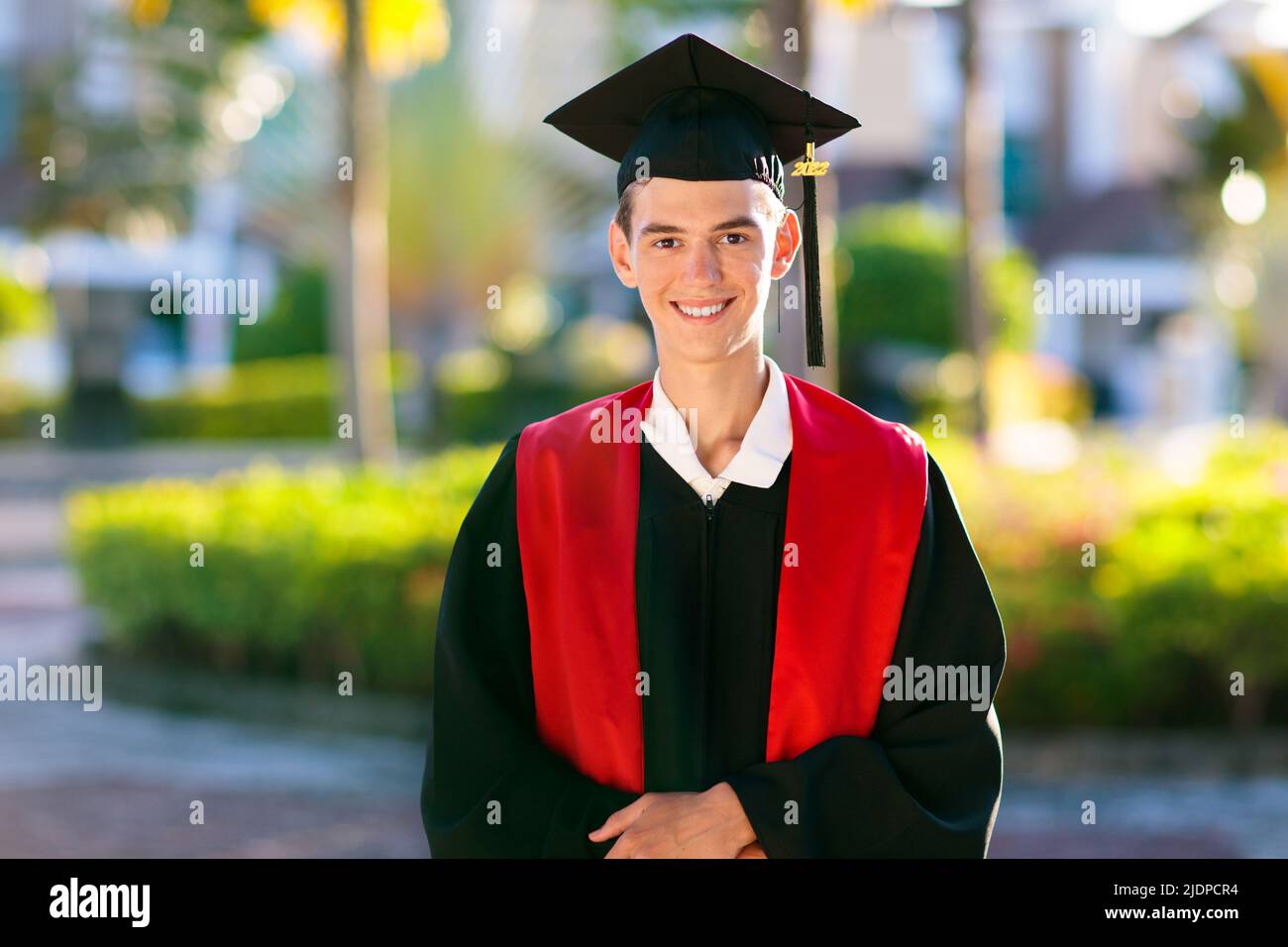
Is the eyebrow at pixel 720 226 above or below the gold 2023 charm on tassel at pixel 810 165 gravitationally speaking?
below

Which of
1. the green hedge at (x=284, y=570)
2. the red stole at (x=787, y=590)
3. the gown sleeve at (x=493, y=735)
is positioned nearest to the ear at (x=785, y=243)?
the red stole at (x=787, y=590)

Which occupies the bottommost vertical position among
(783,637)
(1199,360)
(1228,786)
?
(1228,786)

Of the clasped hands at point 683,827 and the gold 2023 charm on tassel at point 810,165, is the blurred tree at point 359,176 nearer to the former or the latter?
the gold 2023 charm on tassel at point 810,165

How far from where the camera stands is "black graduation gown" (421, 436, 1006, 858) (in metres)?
1.85

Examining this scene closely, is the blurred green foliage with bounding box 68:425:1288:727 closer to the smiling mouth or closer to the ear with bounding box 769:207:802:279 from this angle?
the ear with bounding box 769:207:802:279

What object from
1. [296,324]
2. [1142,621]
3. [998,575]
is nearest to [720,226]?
[1142,621]

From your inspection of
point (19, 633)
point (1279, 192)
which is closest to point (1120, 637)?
point (19, 633)

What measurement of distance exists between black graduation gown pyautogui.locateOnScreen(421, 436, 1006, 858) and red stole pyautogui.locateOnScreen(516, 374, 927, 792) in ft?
0.09

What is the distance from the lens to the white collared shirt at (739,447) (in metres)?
1.95

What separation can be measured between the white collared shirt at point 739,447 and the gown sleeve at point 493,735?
0.22 m

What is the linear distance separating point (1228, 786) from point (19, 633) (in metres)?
7.04

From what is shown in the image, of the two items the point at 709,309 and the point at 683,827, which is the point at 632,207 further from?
the point at 683,827
